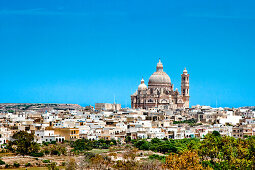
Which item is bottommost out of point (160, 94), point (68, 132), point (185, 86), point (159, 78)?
point (68, 132)

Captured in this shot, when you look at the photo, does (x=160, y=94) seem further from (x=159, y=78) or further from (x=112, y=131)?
(x=112, y=131)

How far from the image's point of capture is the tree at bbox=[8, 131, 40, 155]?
2181 inches

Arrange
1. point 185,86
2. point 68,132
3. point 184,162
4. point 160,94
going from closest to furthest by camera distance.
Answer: point 184,162 → point 68,132 → point 160,94 → point 185,86

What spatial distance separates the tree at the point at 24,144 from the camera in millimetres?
55406

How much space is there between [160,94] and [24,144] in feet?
200

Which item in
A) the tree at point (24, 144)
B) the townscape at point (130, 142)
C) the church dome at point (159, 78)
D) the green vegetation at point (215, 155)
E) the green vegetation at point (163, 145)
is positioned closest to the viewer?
the green vegetation at point (215, 155)

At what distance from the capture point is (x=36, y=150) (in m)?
56.0

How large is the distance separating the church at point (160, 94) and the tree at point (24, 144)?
5299 centimetres

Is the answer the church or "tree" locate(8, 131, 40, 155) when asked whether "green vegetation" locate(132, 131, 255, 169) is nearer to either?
"tree" locate(8, 131, 40, 155)

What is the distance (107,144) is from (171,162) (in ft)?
76.3

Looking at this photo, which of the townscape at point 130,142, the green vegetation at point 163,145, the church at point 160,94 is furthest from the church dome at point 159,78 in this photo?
the green vegetation at point 163,145

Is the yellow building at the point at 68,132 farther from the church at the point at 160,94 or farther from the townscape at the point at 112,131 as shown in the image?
the church at the point at 160,94

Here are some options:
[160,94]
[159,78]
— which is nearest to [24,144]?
[160,94]

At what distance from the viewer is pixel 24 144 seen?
2196 inches
